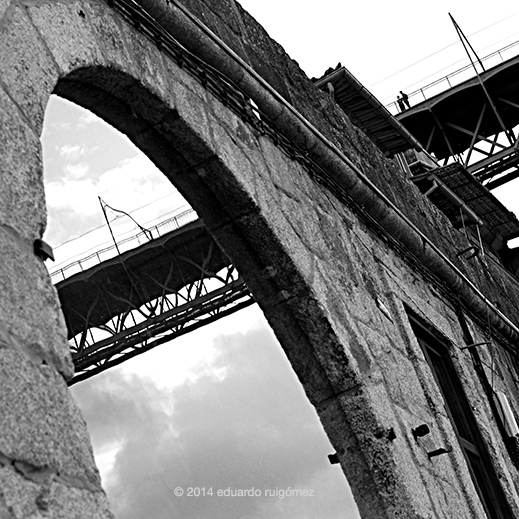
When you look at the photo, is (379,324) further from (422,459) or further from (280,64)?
(280,64)

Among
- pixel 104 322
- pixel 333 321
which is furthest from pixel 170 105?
pixel 104 322

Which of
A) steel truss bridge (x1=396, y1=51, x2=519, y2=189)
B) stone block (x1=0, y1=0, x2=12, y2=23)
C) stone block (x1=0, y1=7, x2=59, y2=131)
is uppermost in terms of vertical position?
steel truss bridge (x1=396, y1=51, x2=519, y2=189)

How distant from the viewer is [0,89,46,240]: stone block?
6.50ft

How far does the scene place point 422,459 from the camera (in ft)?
13.4

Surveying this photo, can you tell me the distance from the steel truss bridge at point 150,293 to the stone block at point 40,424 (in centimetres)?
1256

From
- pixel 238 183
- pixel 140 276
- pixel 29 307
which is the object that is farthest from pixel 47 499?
pixel 140 276

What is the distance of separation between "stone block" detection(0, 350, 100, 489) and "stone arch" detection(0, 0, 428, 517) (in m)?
0.74

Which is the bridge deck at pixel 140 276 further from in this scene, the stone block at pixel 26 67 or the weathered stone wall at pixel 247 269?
the stone block at pixel 26 67

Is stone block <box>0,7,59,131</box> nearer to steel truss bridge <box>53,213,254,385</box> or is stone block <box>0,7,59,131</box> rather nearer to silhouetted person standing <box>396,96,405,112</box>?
steel truss bridge <box>53,213,254,385</box>

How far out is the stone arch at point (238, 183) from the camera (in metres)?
2.72

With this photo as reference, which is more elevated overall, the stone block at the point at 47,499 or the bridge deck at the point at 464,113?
the bridge deck at the point at 464,113

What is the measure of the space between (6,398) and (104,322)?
46.7 feet

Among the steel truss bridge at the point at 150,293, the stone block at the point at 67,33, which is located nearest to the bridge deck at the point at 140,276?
the steel truss bridge at the point at 150,293

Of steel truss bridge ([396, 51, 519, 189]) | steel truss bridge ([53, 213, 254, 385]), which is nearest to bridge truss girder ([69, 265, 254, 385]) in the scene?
steel truss bridge ([53, 213, 254, 385])
